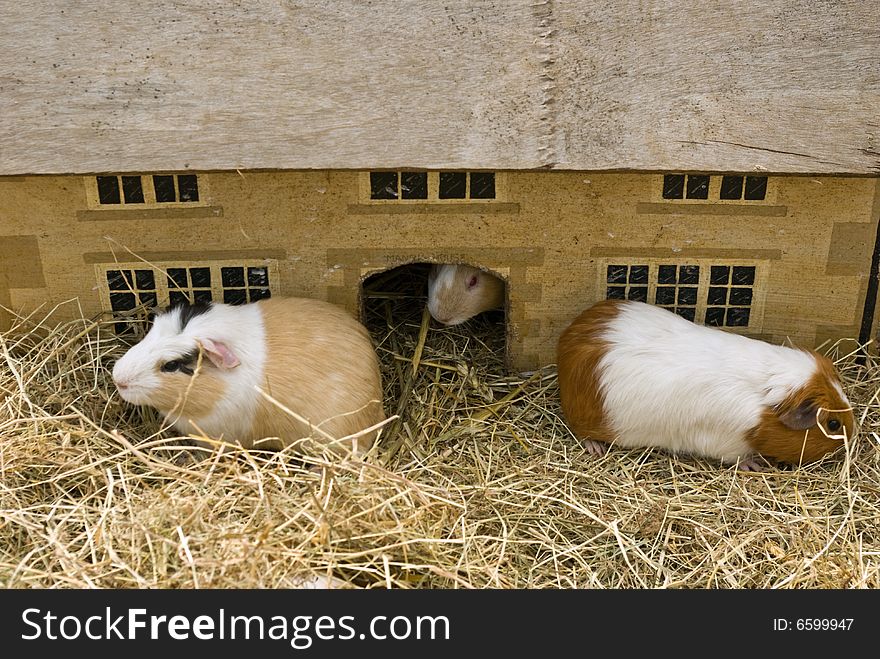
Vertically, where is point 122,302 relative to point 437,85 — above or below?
below

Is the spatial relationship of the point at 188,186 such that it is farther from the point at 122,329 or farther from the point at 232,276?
the point at 122,329

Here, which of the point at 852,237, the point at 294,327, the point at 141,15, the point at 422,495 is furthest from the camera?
the point at 852,237

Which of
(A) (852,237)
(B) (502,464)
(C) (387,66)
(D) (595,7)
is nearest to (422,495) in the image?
(B) (502,464)

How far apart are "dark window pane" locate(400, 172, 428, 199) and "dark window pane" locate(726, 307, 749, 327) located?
1.22 metres

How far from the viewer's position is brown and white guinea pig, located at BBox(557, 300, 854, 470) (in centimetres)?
266

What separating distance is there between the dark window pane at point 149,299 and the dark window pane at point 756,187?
2122 mm

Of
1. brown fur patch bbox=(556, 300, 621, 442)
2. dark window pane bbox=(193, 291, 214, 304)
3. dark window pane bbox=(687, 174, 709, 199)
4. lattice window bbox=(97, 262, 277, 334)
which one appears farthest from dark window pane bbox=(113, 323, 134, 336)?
dark window pane bbox=(687, 174, 709, 199)

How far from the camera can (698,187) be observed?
2.89m

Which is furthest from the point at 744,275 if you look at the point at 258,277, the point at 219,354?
the point at 219,354

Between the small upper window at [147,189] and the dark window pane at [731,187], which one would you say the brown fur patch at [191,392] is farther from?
the dark window pane at [731,187]

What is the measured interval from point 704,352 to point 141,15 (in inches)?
76.3

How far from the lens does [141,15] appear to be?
2191mm

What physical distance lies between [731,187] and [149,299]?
2.10m

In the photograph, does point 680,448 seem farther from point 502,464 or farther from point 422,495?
point 422,495
